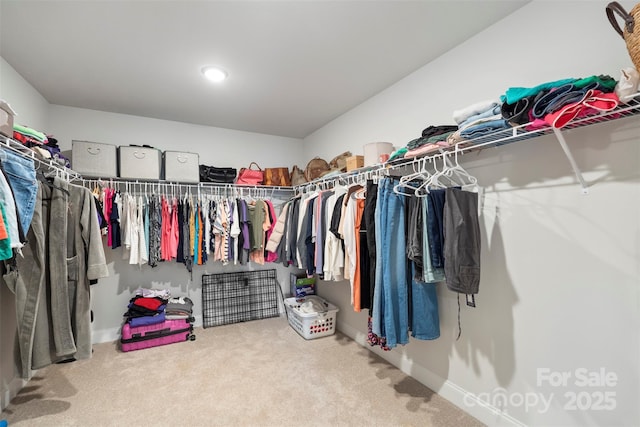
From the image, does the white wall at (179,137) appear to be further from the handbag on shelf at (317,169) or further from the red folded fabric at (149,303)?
the red folded fabric at (149,303)

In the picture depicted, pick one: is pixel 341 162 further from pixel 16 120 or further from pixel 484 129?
pixel 16 120

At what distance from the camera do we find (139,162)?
2.97m

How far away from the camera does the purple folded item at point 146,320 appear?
2.86 metres

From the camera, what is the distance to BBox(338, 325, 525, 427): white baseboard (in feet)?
5.59

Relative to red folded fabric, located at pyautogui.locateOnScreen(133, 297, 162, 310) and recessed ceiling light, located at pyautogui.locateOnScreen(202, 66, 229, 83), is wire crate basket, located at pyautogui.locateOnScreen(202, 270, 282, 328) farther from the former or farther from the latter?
recessed ceiling light, located at pyautogui.locateOnScreen(202, 66, 229, 83)

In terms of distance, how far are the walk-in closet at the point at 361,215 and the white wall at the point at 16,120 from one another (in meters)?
0.02

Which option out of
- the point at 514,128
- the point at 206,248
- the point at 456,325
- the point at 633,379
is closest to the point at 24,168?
the point at 206,248

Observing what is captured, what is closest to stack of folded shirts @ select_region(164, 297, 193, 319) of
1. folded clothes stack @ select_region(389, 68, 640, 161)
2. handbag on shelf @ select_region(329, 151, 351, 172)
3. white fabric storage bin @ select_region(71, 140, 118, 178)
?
white fabric storage bin @ select_region(71, 140, 118, 178)

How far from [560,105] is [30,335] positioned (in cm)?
298

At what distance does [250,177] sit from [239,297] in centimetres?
164

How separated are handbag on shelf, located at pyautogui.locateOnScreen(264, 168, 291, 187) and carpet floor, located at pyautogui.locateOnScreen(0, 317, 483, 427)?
2006mm

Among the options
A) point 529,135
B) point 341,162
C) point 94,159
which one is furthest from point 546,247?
point 94,159

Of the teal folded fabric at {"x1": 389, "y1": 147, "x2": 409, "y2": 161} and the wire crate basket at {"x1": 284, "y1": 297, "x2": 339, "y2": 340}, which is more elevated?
the teal folded fabric at {"x1": 389, "y1": 147, "x2": 409, "y2": 161}

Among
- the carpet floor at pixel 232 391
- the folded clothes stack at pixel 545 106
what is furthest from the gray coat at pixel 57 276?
the folded clothes stack at pixel 545 106
